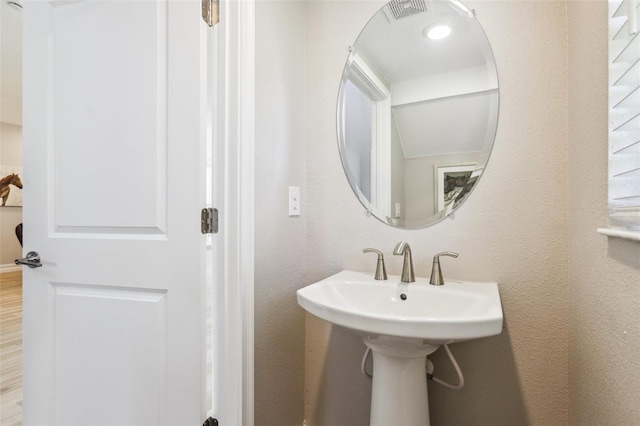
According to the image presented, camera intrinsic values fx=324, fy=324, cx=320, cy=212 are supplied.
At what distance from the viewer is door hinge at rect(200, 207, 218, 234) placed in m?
1.11

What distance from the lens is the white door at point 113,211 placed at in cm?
112

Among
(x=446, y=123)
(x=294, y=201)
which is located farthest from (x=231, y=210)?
(x=446, y=123)

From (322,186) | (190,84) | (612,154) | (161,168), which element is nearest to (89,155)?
(161,168)

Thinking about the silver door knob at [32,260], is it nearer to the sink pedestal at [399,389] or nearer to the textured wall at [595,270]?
the sink pedestal at [399,389]

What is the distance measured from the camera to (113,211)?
3.87 ft

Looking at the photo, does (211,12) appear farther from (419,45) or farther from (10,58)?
(10,58)

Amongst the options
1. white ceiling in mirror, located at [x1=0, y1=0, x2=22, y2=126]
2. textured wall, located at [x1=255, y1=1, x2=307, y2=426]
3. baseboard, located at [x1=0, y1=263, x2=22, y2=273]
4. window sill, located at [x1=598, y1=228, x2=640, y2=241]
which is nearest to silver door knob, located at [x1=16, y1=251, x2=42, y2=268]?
textured wall, located at [x1=255, y1=1, x2=307, y2=426]

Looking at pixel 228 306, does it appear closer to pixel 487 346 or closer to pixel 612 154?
pixel 487 346

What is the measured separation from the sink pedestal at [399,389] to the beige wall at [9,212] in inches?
265

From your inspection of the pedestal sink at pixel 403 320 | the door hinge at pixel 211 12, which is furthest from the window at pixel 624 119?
the door hinge at pixel 211 12

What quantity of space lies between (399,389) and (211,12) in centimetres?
144

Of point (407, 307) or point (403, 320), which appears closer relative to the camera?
point (403, 320)

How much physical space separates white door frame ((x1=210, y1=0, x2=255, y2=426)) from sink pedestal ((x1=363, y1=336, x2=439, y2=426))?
44 centimetres

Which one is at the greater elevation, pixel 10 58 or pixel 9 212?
pixel 10 58
